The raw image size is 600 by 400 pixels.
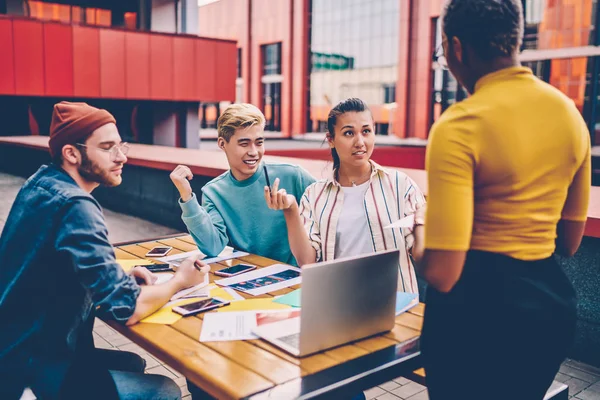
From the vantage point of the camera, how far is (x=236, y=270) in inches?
99.1

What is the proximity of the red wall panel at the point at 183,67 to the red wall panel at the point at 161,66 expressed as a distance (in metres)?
0.15

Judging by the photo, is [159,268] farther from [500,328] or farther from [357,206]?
[500,328]

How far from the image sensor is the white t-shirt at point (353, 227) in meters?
2.54

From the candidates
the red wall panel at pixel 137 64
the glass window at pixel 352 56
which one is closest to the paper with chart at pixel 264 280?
the red wall panel at pixel 137 64

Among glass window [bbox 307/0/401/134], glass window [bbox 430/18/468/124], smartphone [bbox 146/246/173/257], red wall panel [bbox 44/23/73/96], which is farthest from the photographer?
glass window [bbox 307/0/401/134]

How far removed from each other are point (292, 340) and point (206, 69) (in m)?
16.2

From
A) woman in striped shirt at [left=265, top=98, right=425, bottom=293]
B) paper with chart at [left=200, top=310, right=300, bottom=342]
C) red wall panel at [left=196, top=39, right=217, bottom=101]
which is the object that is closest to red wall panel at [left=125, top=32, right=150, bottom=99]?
red wall panel at [left=196, top=39, right=217, bottom=101]

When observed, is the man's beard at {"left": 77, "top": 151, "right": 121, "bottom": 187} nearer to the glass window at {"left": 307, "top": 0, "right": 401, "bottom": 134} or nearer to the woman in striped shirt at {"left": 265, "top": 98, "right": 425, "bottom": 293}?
the woman in striped shirt at {"left": 265, "top": 98, "right": 425, "bottom": 293}

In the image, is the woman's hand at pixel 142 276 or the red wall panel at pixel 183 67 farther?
the red wall panel at pixel 183 67

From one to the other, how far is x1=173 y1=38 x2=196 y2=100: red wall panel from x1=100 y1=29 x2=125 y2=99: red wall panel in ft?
5.04

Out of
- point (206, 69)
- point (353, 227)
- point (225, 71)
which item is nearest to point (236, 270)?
point (353, 227)

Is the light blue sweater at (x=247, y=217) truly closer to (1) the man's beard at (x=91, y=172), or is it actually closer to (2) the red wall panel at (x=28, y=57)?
(1) the man's beard at (x=91, y=172)

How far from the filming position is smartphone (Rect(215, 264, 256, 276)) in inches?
97.0

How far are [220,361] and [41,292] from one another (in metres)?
0.64
